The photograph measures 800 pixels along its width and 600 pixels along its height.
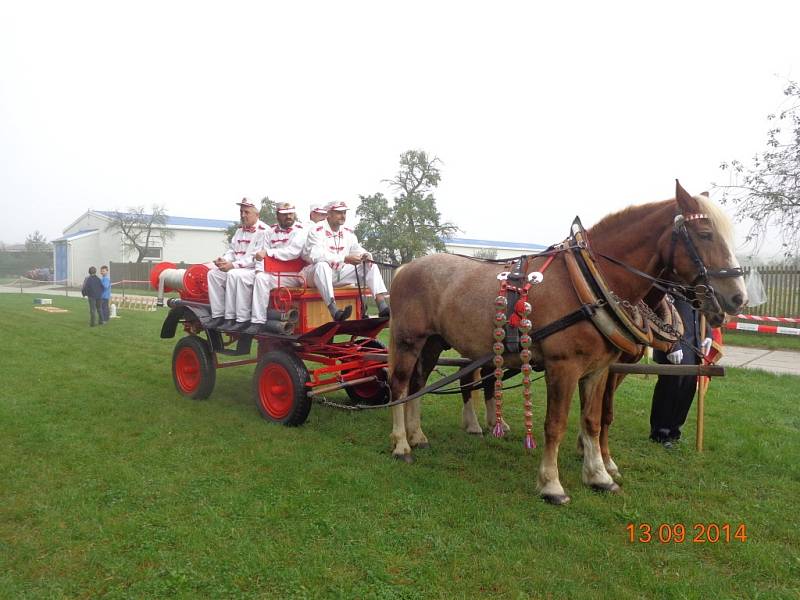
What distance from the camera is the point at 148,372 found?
855 cm

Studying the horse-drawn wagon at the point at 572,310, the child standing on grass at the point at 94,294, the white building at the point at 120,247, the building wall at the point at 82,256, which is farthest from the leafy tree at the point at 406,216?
the building wall at the point at 82,256

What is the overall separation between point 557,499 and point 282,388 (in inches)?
119

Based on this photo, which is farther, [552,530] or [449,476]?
[449,476]

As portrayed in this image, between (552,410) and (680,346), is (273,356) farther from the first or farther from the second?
(680,346)

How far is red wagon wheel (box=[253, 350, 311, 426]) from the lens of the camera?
18.1 ft

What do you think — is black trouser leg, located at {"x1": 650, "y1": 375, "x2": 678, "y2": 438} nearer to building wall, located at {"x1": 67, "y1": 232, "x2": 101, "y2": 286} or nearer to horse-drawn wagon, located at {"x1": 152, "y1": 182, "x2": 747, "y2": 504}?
horse-drawn wagon, located at {"x1": 152, "y1": 182, "x2": 747, "y2": 504}

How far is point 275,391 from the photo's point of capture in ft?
19.4

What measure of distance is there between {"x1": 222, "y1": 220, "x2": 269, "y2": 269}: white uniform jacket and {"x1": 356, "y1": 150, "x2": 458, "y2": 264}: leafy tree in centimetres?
1275

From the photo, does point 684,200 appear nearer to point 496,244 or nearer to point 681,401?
point 681,401

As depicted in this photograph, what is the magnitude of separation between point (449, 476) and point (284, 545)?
1558 millimetres

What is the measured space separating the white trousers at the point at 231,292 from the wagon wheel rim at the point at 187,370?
3.14 ft

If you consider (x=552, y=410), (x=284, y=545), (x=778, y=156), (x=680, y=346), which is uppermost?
(x=778, y=156)

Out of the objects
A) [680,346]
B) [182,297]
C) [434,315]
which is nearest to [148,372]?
[182,297]

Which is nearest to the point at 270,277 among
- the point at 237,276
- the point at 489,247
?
the point at 237,276
